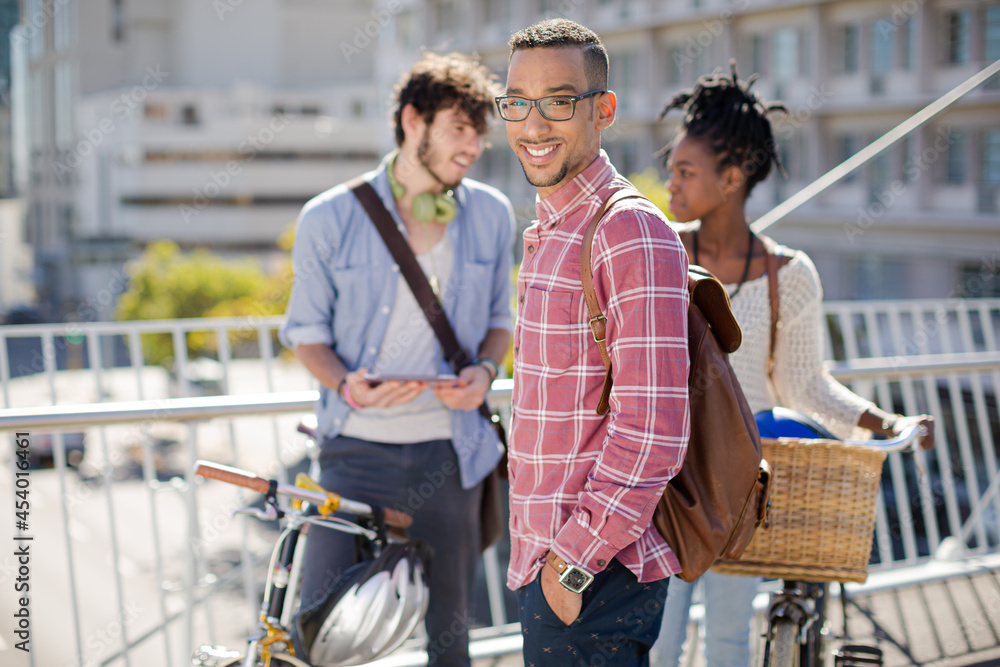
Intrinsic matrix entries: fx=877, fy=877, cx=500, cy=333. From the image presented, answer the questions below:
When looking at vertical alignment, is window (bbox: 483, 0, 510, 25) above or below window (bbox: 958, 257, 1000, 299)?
above

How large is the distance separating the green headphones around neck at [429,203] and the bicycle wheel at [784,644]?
4.95 feet

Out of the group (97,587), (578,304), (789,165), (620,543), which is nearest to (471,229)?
(578,304)

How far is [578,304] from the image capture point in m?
1.70

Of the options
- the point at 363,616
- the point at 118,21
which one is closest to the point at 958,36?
the point at 363,616

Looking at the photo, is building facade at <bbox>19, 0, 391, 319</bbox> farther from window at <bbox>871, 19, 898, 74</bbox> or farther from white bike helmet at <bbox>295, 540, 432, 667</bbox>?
white bike helmet at <bbox>295, 540, 432, 667</bbox>

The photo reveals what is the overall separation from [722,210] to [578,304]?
107 centimetres

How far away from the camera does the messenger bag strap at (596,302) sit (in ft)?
5.45

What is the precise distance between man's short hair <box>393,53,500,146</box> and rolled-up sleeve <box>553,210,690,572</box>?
117cm

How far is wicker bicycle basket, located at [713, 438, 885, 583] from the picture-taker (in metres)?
2.15

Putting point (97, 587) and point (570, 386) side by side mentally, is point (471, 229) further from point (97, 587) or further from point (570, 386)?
point (97, 587)

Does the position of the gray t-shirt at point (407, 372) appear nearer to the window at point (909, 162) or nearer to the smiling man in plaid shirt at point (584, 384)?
the smiling man in plaid shirt at point (584, 384)

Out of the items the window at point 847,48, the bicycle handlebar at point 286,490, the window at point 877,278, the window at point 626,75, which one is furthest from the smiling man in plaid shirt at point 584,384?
the window at point 626,75

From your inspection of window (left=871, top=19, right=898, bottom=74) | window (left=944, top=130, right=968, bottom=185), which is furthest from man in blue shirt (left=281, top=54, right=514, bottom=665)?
window (left=871, top=19, right=898, bottom=74)

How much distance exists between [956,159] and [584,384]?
2497 centimetres
